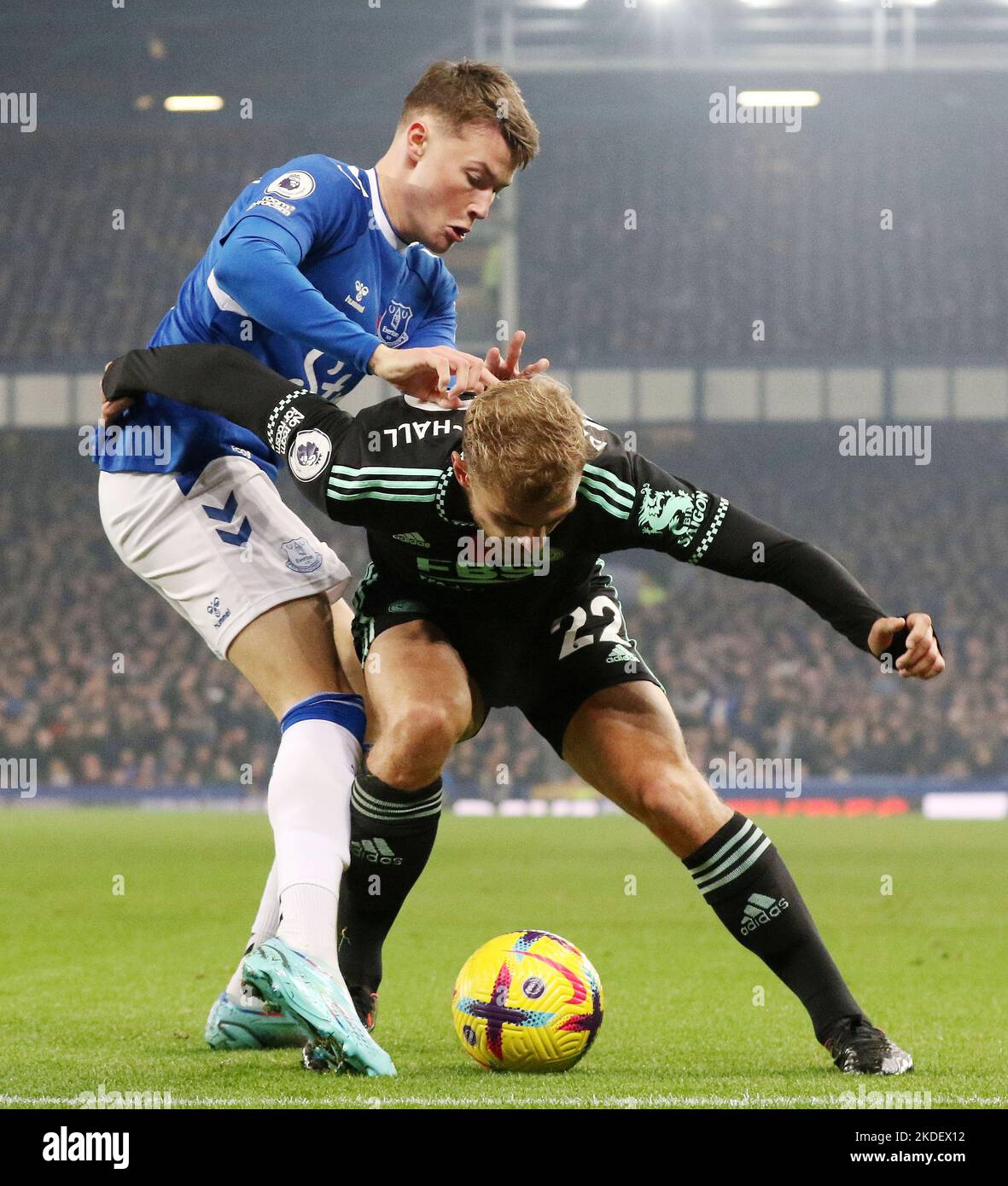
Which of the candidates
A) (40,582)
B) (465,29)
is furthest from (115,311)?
(465,29)

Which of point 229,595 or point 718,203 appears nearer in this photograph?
point 229,595

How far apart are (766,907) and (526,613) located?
926mm

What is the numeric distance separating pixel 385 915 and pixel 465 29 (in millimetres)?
27740

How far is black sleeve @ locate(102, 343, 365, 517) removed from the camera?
358 centimetres

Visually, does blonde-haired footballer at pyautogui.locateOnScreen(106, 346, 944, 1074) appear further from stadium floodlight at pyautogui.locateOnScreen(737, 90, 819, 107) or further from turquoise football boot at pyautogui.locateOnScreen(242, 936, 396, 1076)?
stadium floodlight at pyautogui.locateOnScreen(737, 90, 819, 107)

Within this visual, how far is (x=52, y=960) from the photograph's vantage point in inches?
249

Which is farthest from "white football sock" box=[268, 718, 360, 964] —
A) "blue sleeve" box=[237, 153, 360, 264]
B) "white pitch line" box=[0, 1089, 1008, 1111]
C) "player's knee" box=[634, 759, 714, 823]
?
"blue sleeve" box=[237, 153, 360, 264]

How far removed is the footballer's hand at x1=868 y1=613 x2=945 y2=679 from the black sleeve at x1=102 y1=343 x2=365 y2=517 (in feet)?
4.02

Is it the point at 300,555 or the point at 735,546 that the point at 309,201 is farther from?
the point at 735,546

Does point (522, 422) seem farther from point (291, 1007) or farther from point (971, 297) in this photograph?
point (971, 297)

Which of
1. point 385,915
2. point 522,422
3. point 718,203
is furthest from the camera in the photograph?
point 718,203

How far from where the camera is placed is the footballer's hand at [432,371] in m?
3.54

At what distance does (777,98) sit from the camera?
2972cm

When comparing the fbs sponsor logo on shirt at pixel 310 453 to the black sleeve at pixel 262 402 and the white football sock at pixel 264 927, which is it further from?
the white football sock at pixel 264 927
